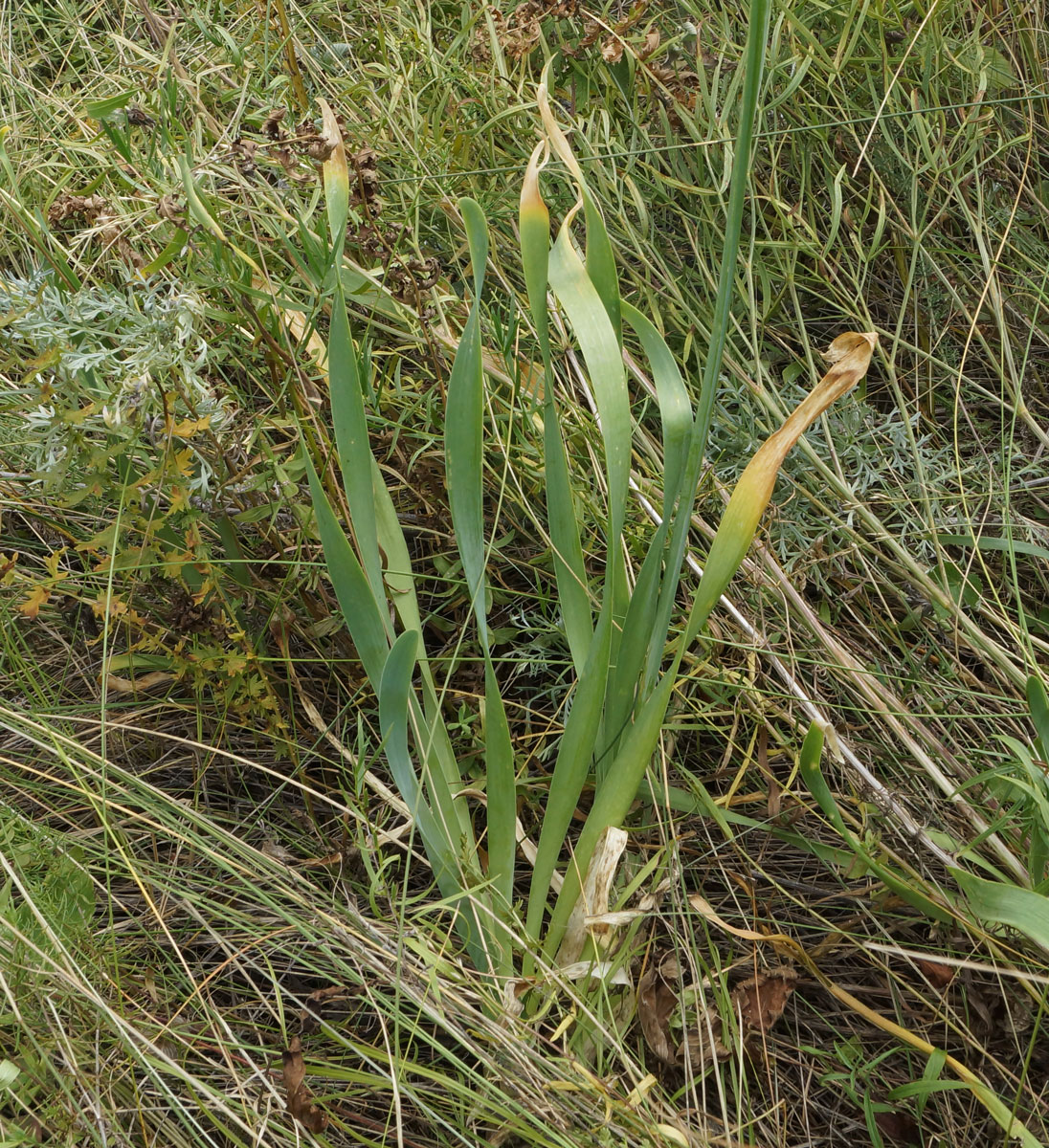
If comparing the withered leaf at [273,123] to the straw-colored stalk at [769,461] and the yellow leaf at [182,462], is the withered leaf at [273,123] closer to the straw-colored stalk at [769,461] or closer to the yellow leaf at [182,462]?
the yellow leaf at [182,462]

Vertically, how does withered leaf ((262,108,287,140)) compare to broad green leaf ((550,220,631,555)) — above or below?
above

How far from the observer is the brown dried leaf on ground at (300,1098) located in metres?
0.85

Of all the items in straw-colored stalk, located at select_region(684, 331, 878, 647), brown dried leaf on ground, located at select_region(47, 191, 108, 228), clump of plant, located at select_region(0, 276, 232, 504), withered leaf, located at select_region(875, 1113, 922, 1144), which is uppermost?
brown dried leaf on ground, located at select_region(47, 191, 108, 228)

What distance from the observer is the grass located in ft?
2.98

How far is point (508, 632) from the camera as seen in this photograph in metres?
1.24

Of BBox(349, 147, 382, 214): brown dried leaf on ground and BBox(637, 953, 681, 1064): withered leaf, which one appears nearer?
BBox(637, 953, 681, 1064): withered leaf

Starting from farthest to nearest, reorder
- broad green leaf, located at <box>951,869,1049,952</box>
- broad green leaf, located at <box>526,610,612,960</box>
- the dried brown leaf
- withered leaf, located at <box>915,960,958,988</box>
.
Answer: the dried brown leaf < withered leaf, located at <box>915,960,958,988</box> < broad green leaf, located at <box>526,610,612,960</box> < broad green leaf, located at <box>951,869,1049,952</box>

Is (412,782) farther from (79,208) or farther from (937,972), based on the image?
(79,208)

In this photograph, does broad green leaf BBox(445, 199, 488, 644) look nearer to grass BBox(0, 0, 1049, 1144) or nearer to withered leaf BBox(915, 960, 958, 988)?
grass BBox(0, 0, 1049, 1144)

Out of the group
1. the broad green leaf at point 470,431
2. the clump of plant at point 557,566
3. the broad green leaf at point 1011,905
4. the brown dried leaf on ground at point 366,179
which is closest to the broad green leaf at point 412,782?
the clump of plant at point 557,566

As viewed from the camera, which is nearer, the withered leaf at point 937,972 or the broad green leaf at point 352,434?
the broad green leaf at point 352,434

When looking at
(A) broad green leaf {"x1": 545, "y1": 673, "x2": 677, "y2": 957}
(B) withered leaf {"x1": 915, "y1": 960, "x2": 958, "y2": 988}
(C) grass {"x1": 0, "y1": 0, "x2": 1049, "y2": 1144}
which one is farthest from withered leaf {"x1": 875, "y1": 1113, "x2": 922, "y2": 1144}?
(A) broad green leaf {"x1": 545, "y1": 673, "x2": 677, "y2": 957}

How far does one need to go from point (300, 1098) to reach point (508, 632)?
0.57m

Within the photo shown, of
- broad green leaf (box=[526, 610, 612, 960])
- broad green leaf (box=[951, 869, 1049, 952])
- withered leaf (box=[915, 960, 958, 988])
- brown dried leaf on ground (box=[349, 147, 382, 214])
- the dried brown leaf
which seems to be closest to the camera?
broad green leaf (box=[951, 869, 1049, 952])
